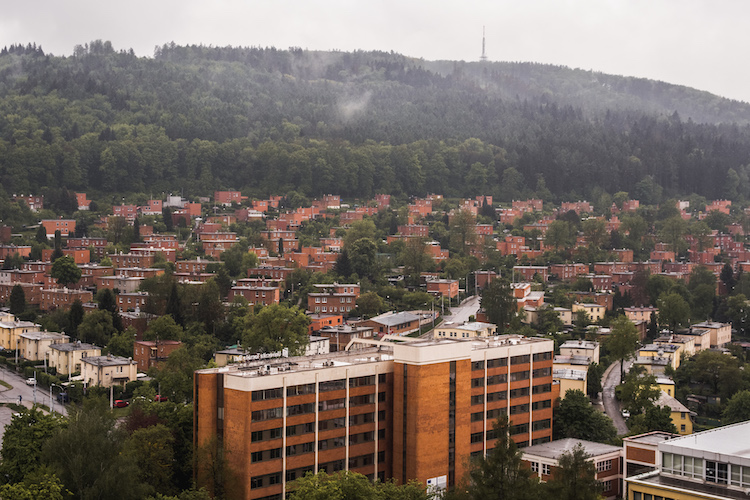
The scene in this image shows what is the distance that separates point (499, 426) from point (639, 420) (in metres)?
15.1

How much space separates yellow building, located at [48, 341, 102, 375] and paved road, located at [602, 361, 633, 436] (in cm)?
2303

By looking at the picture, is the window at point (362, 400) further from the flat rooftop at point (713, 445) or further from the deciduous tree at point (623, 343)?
the deciduous tree at point (623, 343)

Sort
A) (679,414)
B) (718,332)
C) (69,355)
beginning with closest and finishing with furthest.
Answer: (679,414), (69,355), (718,332)

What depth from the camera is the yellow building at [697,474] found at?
23.1 meters

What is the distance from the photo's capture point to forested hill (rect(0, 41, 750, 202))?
98.5 metres

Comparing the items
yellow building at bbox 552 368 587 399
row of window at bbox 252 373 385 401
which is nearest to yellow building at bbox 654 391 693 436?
yellow building at bbox 552 368 587 399

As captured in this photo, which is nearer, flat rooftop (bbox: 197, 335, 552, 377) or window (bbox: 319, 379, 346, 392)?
flat rooftop (bbox: 197, 335, 552, 377)

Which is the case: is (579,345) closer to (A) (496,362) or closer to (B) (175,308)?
(A) (496,362)

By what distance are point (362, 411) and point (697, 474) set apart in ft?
30.7

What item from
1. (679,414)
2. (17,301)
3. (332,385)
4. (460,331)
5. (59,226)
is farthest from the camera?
(59,226)

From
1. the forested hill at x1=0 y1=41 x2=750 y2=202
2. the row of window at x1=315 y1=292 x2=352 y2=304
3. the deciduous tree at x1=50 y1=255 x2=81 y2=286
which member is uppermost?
the forested hill at x1=0 y1=41 x2=750 y2=202

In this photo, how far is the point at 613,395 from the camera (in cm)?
4575

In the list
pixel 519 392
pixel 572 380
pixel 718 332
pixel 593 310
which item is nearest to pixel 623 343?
pixel 572 380

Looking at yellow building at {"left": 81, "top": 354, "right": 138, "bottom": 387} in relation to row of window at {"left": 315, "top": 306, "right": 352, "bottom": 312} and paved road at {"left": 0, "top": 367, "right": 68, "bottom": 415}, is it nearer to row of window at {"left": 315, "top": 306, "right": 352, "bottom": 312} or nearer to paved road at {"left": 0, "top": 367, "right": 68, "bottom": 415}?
paved road at {"left": 0, "top": 367, "right": 68, "bottom": 415}
